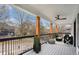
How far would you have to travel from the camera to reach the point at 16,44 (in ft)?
11.0

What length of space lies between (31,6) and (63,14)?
2.50 feet

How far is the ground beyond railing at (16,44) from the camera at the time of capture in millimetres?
3266

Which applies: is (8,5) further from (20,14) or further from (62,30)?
(62,30)

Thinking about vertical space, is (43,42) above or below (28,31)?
below

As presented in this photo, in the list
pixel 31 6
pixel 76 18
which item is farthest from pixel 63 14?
pixel 31 6

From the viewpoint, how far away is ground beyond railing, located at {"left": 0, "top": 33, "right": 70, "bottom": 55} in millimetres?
3266

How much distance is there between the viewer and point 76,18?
136 inches

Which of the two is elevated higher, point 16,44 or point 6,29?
point 6,29

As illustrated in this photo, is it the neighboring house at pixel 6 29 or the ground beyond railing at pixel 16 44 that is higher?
the neighboring house at pixel 6 29

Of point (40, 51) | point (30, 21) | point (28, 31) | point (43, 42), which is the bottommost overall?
point (40, 51)

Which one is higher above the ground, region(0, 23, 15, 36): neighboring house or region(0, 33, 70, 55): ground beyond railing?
region(0, 23, 15, 36): neighboring house

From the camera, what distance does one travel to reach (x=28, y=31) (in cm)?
340
